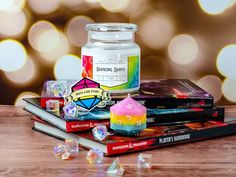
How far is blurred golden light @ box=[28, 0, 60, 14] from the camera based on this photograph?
136cm

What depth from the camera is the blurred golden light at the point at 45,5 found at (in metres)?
1.36

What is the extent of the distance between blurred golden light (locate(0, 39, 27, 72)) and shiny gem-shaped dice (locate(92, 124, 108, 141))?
49cm

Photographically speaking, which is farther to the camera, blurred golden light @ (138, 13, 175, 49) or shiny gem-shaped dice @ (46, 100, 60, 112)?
blurred golden light @ (138, 13, 175, 49)

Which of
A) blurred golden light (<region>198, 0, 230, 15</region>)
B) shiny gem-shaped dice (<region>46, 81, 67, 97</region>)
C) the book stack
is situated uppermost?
blurred golden light (<region>198, 0, 230, 15</region>)

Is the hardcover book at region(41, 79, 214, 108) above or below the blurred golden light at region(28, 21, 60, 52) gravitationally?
below

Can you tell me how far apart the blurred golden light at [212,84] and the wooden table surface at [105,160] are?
33 cm

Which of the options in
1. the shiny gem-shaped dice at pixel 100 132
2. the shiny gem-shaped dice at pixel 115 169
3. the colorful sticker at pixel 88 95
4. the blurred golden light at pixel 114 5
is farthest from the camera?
the blurred golden light at pixel 114 5

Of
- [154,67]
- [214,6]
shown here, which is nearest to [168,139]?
[154,67]

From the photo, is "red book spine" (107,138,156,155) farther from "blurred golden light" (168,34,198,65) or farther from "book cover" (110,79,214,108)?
"blurred golden light" (168,34,198,65)

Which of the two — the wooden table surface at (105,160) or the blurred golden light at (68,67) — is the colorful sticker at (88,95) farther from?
the blurred golden light at (68,67)

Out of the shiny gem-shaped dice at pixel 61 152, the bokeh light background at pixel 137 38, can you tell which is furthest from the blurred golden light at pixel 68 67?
the shiny gem-shaped dice at pixel 61 152

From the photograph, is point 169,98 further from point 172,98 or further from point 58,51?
point 58,51

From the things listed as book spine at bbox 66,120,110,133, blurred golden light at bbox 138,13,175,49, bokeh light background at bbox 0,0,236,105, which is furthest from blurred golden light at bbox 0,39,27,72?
book spine at bbox 66,120,110,133

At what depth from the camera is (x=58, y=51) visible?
139cm
